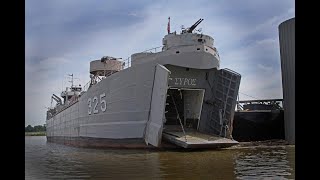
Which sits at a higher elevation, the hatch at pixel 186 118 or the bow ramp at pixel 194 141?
the hatch at pixel 186 118

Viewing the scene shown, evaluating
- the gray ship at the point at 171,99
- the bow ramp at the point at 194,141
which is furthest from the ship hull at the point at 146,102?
the bow ramp at the point at 194,141

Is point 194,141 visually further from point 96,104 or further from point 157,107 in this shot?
point 96,104

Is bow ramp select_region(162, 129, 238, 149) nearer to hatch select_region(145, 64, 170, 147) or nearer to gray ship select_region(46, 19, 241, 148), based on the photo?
gray ship select_region(46, 19, 241, 148)

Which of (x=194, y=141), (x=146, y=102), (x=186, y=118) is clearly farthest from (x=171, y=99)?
(x=194, y=141)

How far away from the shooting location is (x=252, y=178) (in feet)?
21.2

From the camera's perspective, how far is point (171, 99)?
16.7 metres

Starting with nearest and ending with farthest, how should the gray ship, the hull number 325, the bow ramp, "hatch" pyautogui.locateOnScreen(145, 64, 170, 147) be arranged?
the bow ramp, "hatch" pyautogui.locateOnScreen(145, 64, 170, 147), the gray ship, the hull number 325

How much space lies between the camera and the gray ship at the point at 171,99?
13.5 meters

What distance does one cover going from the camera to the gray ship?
533 inches

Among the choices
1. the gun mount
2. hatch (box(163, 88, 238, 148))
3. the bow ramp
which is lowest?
the bow ramp

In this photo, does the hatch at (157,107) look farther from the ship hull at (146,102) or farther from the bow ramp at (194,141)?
the bow ramp at (194,141)

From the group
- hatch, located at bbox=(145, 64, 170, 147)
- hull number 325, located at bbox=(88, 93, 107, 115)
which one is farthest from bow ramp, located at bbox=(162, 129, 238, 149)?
hull number 325, located at bbox=(88, 93, 107, 115)
